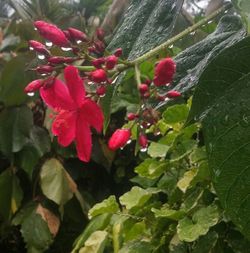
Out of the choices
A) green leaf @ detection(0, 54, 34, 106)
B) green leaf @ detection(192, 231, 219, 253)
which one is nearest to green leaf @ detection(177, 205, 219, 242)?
green leaf @ detection(192, 231, 219, 253)

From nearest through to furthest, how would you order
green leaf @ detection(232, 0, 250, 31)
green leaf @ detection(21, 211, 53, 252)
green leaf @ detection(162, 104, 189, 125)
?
green leaf @ detection(232, 0, 250, 31)
green leaf @ detection(162, 104, 189, 125)
green leaf @ detection(21, 211, 53, 252)

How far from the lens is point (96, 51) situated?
552 millimetres

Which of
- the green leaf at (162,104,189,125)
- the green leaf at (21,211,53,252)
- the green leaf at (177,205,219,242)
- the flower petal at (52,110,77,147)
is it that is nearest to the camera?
the flower petal at (52,110,77,147)

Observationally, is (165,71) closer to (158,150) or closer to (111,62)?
(111,62)

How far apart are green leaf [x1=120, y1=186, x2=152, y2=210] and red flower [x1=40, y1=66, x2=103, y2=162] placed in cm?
34

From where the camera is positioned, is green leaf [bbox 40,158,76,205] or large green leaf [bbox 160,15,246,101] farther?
green leaf [bbox 40,158,76,205]

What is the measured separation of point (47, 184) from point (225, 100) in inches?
44.0

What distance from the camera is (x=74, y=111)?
587mm

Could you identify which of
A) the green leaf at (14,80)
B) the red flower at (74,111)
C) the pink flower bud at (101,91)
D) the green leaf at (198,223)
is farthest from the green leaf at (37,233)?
the pink flower bud at (101,91)

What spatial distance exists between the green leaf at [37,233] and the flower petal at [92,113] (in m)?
0.93

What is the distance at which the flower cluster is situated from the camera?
504 millimetres

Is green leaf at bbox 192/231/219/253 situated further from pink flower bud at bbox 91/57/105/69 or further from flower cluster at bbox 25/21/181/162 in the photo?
pink flower bud at bbox 91/57/105/69

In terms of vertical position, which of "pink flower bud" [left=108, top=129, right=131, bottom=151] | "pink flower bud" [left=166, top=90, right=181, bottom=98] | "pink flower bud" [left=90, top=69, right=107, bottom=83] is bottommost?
"pink flower bud" [left=108, top=129, right=131, bottom=151]

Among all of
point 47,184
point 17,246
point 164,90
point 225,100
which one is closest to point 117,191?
point 47,184
